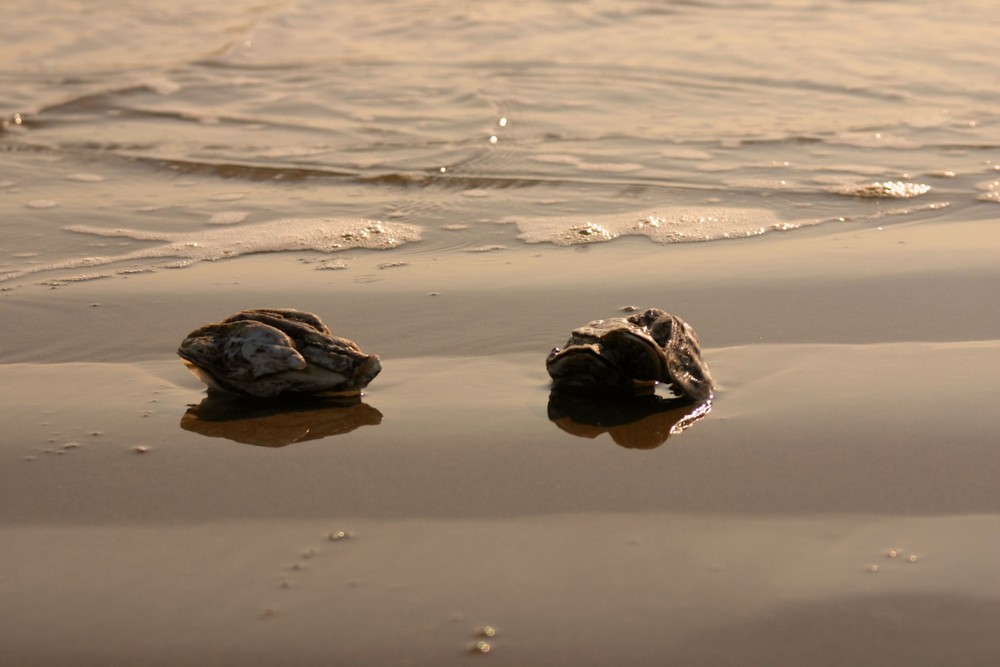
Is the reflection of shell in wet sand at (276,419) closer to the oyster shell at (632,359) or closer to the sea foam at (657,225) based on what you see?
the oyster shell at (632,359)

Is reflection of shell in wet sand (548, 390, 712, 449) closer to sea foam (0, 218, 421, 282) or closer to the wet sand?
the wet sand

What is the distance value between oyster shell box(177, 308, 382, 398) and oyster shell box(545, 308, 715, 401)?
575 millimetres

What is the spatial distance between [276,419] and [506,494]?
79 centimetres

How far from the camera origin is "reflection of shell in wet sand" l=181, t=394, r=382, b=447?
10.5 ft

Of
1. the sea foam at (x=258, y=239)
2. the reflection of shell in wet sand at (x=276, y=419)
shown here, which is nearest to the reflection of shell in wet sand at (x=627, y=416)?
the reflection of shell in wet sand at (x=276, y=419)

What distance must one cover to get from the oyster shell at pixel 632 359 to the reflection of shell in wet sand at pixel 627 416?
45 mm

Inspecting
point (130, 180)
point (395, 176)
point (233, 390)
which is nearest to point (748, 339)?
point (233, 390)

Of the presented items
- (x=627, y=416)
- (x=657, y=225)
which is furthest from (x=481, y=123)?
(x=627, y=416)

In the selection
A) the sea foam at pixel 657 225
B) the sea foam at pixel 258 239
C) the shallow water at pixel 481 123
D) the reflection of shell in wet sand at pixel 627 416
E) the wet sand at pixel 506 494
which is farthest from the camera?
the shallow water at pixel 481 123

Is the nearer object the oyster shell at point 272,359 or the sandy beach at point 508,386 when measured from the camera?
the sandy beach at point 508,386

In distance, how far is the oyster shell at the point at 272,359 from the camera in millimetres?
3332

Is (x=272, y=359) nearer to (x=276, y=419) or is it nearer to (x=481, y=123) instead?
(x=276, y=419)

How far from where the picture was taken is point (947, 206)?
5648mm

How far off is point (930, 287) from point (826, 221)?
1146 millimetres
